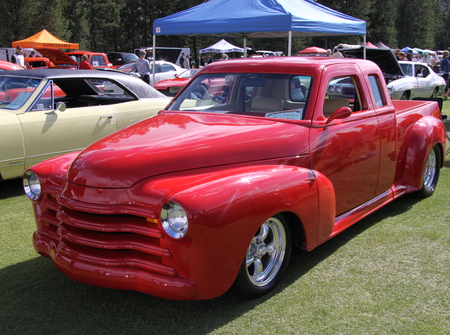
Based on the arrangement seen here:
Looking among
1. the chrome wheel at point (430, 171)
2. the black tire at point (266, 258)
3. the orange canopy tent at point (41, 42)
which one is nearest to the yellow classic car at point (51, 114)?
the black tire at point (266, 258)

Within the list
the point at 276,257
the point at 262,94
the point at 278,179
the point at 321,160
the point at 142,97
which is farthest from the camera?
the point at 142,97

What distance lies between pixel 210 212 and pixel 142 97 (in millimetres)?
4823

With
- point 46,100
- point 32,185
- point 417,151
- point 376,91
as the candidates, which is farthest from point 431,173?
point 46,100

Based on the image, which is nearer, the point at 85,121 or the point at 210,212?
the point at 210,212

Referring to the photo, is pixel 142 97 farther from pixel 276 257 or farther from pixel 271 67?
pixel 276 257

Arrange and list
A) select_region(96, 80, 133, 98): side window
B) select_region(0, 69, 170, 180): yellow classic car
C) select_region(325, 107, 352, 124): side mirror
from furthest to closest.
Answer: select_region(96, 80, 133, 98): side window
select_region(0, 69, 170, 180): yellow classic car
select_region(325, 107, 352, 124): side mirror

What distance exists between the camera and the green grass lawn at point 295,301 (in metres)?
2.78

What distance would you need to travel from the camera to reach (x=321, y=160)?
349 cm

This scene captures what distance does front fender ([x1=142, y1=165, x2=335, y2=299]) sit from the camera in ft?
8.29

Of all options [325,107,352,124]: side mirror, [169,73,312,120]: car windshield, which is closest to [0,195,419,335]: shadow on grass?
[325,107,352,124]: side mirror

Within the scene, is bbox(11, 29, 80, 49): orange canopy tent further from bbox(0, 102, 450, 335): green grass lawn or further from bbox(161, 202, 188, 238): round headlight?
bbox(161, 202, 188, 238): round headlight

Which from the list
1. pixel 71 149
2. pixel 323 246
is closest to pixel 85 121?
pixel 71 149

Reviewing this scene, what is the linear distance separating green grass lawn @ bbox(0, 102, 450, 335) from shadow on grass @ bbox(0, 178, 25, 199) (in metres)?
1.63

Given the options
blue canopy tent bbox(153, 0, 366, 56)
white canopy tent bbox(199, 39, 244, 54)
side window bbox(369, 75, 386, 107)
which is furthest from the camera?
white canopy tent bbox(199, 39, 244, 54)
